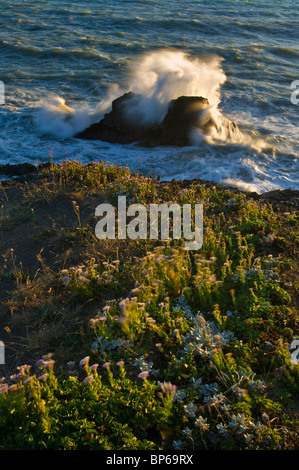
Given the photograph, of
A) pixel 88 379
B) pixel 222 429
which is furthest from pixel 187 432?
pixel 88 379

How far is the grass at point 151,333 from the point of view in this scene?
311cm

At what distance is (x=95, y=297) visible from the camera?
15.5ft

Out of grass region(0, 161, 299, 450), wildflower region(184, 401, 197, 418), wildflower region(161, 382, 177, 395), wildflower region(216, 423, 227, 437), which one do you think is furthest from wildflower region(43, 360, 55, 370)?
wildflower region(216, 423, 227, 437)

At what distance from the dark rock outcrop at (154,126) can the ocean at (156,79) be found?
378 millimetres

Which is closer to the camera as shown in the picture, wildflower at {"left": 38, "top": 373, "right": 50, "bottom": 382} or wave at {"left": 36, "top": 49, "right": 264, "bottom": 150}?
wildflower at {"left": 38, "top": 373, "right": 50, "bottom": 382}

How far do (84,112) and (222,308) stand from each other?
1096 centimetres

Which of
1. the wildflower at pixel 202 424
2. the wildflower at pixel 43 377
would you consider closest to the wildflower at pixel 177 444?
the wildflower at pixel 202 424

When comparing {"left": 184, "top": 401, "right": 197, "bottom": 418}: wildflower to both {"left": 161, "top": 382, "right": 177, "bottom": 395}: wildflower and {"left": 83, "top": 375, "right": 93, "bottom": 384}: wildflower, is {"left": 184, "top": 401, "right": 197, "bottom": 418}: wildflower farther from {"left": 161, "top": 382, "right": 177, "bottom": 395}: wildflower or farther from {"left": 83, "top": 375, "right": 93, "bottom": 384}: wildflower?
{"left": 83, "top": 375, "right": 93, "bottom": 384}: wildflower

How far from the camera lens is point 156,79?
1442cm

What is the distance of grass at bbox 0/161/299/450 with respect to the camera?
311 centimetres

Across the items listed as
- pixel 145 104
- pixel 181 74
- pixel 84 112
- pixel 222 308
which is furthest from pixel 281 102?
pixel 222 308

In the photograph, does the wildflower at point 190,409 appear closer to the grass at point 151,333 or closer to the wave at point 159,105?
the grass at point 151,333

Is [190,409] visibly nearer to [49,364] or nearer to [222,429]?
[222,429]

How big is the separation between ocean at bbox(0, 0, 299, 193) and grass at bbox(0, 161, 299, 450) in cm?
295
